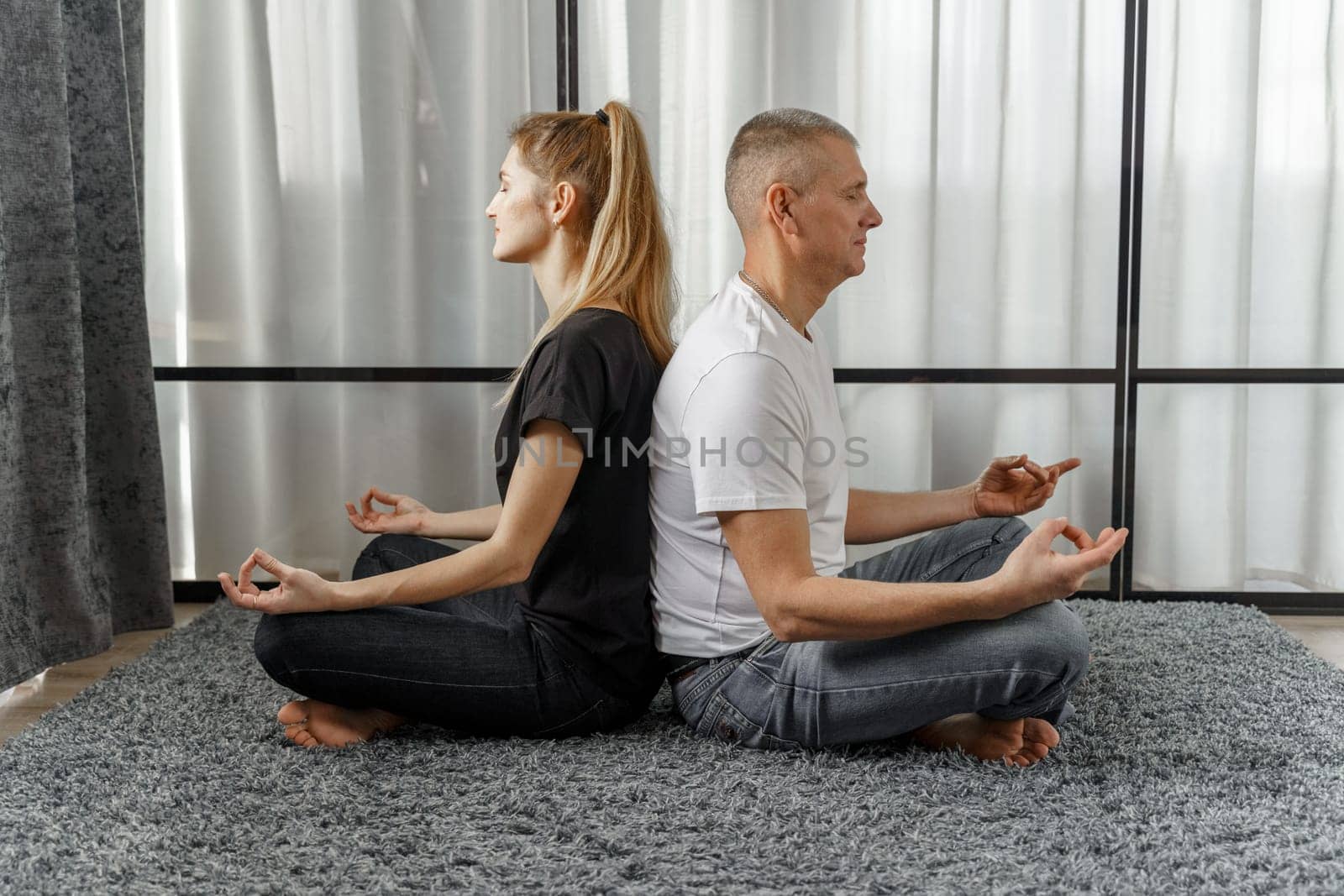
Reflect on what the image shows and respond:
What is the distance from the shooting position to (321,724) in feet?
5.74

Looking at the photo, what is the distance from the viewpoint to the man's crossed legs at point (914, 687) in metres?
1.51

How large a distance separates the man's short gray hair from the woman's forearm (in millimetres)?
749

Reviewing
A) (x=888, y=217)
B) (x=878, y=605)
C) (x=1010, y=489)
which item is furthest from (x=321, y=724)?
(x=888, y=217)

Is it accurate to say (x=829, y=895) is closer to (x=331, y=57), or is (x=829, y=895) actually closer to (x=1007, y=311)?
(x=1007, y=311)

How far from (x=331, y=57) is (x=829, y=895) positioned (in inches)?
93.0

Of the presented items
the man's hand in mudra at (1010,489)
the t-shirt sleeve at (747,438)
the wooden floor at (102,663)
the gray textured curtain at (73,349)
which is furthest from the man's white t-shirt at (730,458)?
the gray textured curtain at (73,349)

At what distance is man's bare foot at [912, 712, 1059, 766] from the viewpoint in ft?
5.41

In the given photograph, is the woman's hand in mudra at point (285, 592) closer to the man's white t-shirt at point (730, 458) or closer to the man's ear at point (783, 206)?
the man's white t-shirt at point (730, 458)

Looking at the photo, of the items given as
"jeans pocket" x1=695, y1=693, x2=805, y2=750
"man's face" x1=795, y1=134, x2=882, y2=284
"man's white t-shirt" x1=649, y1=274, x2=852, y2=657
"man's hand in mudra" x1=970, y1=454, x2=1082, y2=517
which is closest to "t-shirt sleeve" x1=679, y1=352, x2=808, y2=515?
"man's white t-shirt" x1=649, y1=274, x2=852, y2=657

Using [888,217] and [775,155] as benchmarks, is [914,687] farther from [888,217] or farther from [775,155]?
[888,217]

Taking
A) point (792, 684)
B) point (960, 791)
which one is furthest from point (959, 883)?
point (792, 684)

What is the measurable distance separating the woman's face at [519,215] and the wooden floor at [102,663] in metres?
1.23

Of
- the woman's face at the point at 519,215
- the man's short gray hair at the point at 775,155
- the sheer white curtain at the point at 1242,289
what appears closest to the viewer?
the man's short gray hair at the point at 775,155

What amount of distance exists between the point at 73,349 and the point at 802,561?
170cm
